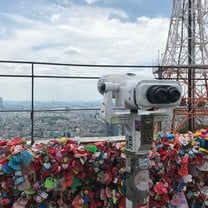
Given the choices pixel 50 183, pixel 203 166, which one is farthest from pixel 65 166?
pixel 203 166

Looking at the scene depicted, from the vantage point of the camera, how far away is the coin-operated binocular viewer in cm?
165

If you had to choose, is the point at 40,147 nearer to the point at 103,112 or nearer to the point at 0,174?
the point at 0,174

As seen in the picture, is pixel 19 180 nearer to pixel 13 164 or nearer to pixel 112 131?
pixel 13 164

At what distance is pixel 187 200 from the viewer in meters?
2.65

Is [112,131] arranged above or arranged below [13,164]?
above

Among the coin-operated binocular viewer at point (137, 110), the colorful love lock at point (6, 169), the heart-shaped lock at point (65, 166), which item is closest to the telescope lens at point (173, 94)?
the coin-operated binocular viewer at point (137, 110)

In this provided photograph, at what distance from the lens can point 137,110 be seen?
1808 mm

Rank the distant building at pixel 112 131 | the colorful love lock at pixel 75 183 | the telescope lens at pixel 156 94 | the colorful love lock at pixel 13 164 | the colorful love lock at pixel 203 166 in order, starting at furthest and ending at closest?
the distant building at pixel 112 131, the colorful love lock at pixel 203 166, the colorful love lock at pixel 75 183, the colorful love lock at pixel 13 164, the telescope lens at pixel 156 94

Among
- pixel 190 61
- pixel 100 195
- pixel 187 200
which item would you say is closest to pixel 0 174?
pixel 100 195

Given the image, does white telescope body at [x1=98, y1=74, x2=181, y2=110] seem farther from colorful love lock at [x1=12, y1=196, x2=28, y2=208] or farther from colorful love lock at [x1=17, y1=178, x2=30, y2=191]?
colorful love lock at [x1=12, y1=196, x2=28, y2=208]

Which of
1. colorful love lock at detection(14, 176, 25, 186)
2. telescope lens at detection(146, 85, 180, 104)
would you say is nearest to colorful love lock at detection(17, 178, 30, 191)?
colorful love lock at detection(14, 176, 25, 186)

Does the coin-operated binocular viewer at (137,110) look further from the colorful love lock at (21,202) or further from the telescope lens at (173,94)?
the colorful love lock at (21,202)

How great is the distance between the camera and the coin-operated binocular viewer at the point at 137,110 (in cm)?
165

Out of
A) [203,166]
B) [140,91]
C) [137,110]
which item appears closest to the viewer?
[140,91]
